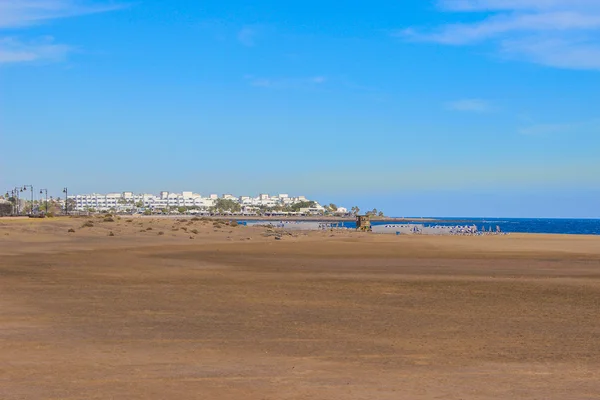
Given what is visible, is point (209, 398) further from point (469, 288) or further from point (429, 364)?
point (469, 288)

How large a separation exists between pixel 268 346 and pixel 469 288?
10990 mm

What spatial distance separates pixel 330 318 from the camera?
50.0 ft

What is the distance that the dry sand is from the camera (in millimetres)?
9250

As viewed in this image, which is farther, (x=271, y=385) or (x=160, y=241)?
(x=160, y=241)

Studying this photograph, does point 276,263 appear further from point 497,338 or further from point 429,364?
point 429,364

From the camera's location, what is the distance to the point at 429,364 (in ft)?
34.9

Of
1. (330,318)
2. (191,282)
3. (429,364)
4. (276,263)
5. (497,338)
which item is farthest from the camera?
(276,263)

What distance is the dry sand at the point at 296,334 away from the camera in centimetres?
925

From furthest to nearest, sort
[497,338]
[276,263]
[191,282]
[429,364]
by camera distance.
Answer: [276,263], [191,282], [497,338], [429,364]

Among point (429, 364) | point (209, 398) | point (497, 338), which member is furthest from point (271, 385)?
point (497, 338)

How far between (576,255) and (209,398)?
35256mm

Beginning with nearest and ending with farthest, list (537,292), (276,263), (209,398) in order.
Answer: (209,398) < (537,292) < (276,263)

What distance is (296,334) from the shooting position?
13.2m

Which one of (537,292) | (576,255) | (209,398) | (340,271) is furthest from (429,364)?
(576,255)
